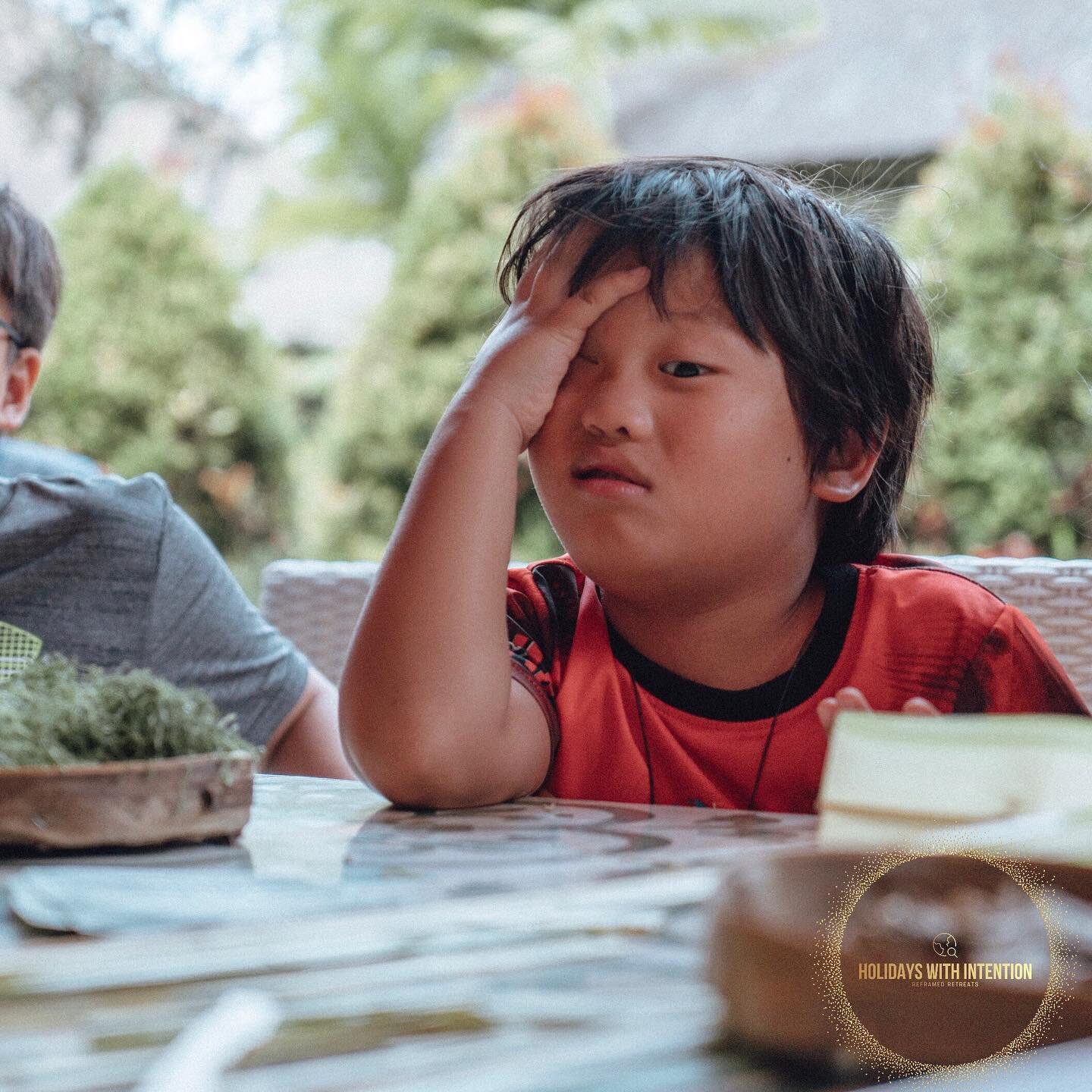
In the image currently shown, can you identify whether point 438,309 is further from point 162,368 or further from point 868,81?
point 868,81

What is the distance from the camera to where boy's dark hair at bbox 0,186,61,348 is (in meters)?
2.07

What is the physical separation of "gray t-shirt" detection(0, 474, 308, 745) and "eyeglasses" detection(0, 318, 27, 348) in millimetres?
297

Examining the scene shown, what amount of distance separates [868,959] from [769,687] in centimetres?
80

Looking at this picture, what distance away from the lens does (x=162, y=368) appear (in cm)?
852

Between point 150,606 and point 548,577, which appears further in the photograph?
point 150,606

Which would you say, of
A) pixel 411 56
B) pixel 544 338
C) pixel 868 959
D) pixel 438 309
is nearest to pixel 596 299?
pixel 544 338

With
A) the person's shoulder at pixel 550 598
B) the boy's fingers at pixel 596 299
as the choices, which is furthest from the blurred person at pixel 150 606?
the boy's fingers at pixel 596 299

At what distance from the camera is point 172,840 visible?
0.81 m

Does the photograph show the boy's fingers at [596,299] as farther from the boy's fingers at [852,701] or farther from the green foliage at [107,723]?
the green foliage at [107,723]

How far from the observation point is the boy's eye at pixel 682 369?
125 cm

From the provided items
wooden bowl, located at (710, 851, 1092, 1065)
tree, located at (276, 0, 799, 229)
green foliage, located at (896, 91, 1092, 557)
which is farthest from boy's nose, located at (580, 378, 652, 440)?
tree, located at (276, 0, 799, 229)

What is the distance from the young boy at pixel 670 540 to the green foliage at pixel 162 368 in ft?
24.0

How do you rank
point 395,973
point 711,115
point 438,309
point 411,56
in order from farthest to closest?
1. point 411,56
2. point 711,115
3. point 438,309
4. point 395,973

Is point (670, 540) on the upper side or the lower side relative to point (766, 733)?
upper
